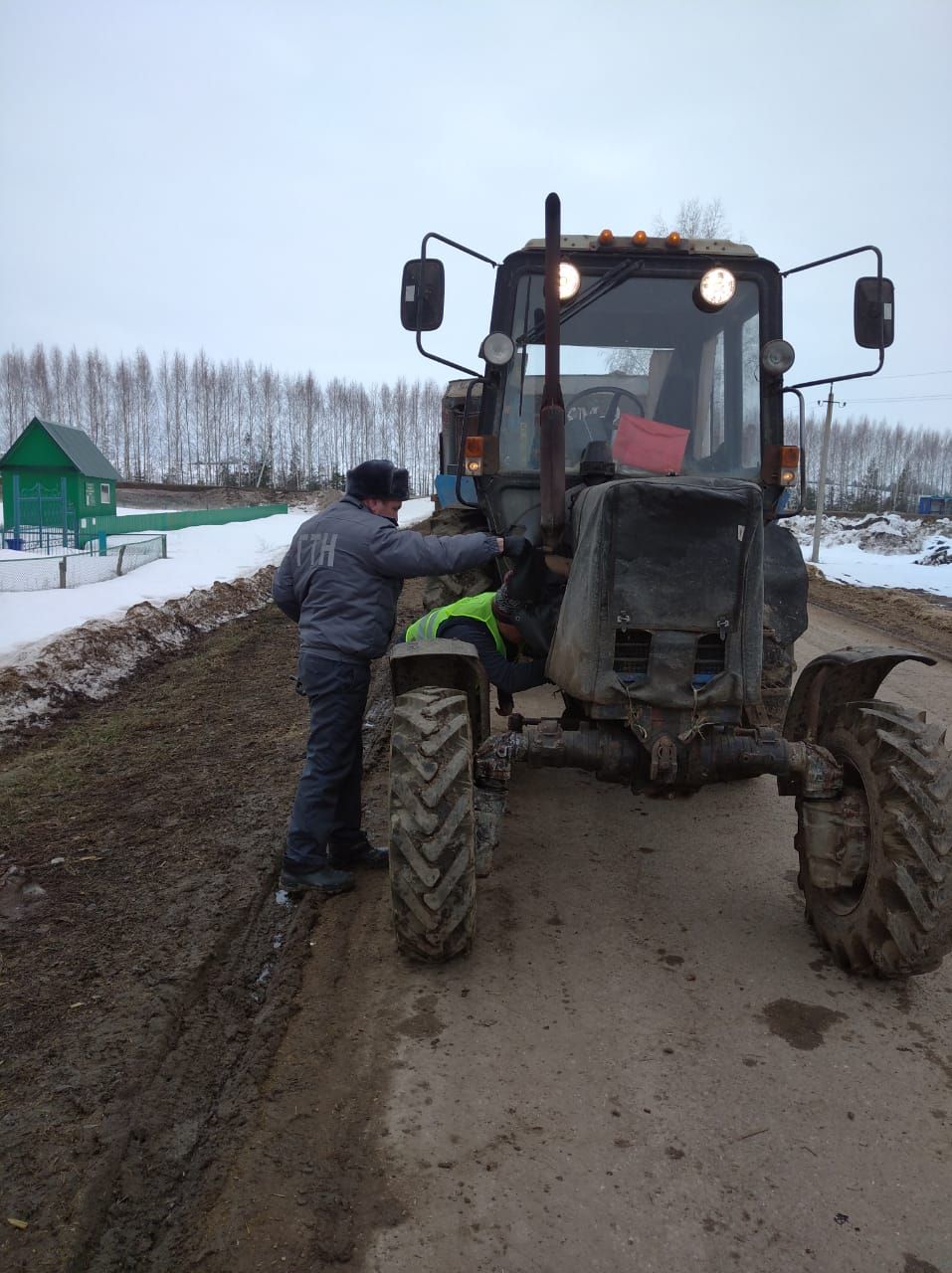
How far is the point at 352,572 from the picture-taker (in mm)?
3861

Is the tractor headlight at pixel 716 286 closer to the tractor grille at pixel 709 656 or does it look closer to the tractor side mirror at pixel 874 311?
the tractor side mirror at pixel 874 311

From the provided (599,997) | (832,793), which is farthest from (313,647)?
(832,793)

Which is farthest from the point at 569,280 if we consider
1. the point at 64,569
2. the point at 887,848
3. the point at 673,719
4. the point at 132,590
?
the point at 132,590

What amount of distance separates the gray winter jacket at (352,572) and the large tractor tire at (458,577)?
1862 millimetres

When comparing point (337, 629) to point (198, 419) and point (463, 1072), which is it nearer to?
point (463, 1072)

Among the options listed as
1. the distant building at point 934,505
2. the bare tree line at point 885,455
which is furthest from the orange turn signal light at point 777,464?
the bare tree line at point 885,455

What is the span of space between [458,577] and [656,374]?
74.4 inches

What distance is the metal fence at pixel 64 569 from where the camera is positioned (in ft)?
33.7

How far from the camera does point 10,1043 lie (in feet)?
8.96

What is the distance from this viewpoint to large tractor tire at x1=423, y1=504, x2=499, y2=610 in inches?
234

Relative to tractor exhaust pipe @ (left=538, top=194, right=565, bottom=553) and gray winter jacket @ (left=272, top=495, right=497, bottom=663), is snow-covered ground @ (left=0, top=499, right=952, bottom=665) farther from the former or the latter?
tractor exhaust pipe @ (left=538, top=194, right=565, bottom=553)

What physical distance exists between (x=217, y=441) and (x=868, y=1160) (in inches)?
2997

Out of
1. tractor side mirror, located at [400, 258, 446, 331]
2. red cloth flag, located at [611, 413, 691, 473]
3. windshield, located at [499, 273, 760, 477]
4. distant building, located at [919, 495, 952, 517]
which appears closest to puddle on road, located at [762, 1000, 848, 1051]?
Answer: red cloth flag, located at [611, 413, 691, 473]

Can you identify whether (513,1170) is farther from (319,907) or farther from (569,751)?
(319,907)
